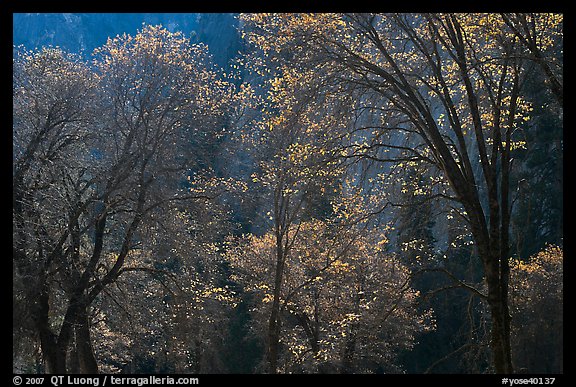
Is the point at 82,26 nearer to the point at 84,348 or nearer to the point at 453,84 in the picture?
the point at 84,348

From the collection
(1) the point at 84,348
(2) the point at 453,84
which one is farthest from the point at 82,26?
(2) the point at 453,84

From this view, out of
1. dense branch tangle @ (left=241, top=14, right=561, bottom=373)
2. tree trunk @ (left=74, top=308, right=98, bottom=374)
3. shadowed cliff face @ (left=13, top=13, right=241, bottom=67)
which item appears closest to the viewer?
dense branch tangle @ (left=241, top=14, right=561, bottom=373)

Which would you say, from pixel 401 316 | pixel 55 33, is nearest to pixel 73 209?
pixel 401 316

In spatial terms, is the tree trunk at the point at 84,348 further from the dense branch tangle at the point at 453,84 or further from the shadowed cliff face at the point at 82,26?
the shadowed cliff face at the point at 82,26

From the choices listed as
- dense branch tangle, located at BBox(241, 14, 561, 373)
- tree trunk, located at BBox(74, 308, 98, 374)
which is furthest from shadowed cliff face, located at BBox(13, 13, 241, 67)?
dense branch tangle, located at BBox(241, 14, 561, 373)

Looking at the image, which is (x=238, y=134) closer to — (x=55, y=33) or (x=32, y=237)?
(x=32, y=237)

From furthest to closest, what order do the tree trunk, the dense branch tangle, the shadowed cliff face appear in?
the shadowed cliff face
the tree trunk
the dense branch tangle

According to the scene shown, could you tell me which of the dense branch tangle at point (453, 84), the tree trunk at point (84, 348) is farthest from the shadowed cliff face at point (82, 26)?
the dense branch tangle at point (453, 84)

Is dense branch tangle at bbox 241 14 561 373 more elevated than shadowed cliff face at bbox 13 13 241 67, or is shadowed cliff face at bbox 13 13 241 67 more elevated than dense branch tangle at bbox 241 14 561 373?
shadowed cliff face at bbox 13 13 241 67

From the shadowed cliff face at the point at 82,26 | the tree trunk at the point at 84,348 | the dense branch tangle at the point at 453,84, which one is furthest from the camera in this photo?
the shadowed cliff face at the point at 82,26

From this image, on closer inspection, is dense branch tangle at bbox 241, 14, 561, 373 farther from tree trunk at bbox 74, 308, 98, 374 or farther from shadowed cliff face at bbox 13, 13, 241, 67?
shadowed cliff face at bbox 13, 13, 241, 67

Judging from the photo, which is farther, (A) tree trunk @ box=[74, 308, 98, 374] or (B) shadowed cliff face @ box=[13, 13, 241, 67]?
(B) shadowed cliff face @ box=[13, 13, 241, 67]

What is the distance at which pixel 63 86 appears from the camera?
37.7 ft

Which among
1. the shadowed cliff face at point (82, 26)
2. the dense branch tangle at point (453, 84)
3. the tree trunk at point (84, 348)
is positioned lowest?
the tree trunk at point (84, 348)
